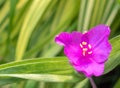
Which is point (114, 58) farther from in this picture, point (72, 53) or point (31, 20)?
point (31, 20)

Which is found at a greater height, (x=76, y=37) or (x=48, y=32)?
(x=76, y=37)

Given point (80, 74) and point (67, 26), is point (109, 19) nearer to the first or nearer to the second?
point (67, 26)

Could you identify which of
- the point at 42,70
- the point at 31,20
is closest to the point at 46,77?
the point at 42,70

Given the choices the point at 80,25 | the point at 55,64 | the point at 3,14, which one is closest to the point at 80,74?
the point at 55,64

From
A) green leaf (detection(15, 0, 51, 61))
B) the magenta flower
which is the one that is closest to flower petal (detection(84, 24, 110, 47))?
the magenta flower

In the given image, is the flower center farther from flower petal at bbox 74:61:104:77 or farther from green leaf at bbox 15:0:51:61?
green leaf at bbox 15:0:51:61

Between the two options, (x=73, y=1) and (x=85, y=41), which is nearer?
(x=85, y=41)

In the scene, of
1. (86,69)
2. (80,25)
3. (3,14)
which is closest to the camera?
(86,69)

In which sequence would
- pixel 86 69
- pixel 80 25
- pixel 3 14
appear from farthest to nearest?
pixel 3 14, pixel 80 25, pixel 86 69
